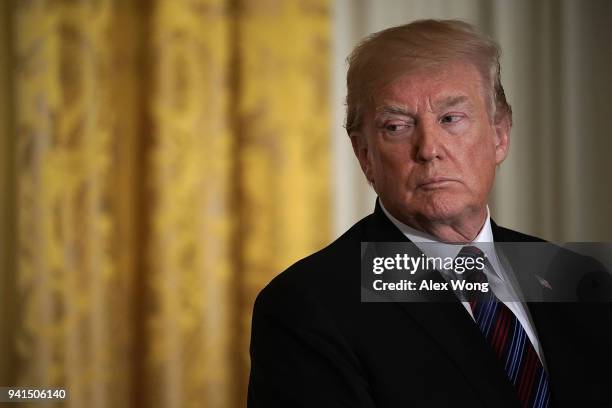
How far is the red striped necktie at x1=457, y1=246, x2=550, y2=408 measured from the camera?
100 cm

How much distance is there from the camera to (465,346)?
99cm

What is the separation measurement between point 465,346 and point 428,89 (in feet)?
1.37

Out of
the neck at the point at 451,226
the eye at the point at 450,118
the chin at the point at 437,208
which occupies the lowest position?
the neck at the point at 451,226

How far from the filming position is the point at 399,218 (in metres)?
1.15

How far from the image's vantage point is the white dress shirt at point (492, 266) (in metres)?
1.08

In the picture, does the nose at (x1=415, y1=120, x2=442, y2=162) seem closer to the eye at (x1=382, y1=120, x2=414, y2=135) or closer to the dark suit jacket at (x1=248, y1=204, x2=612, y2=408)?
the eye at (x1=382, y1=120, x2=414, y2=135)

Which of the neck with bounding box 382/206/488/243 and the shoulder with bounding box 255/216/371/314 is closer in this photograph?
the shoulder with bounding box 255/216/371/314

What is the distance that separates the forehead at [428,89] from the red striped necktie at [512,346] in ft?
0.96

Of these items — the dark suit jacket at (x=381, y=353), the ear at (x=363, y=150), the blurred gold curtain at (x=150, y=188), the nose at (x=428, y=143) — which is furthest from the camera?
the blurred gold curtain at (x=150, y=188)

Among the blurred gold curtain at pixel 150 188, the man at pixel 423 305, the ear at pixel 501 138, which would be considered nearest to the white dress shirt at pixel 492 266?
the man at pixel 423 305

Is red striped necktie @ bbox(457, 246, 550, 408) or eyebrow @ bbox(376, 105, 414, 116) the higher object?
eyebrow @ bbox(376, 105, 414, 116)

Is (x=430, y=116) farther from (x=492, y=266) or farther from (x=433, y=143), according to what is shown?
(x=492, y=266)

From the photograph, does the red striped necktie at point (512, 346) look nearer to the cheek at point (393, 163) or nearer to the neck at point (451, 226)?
the neck at point (451, 226)

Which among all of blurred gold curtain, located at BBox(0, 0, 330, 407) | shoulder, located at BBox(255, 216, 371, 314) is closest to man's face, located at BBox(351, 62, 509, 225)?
shoulder, located at BBox(255, 216, 371, 314)
